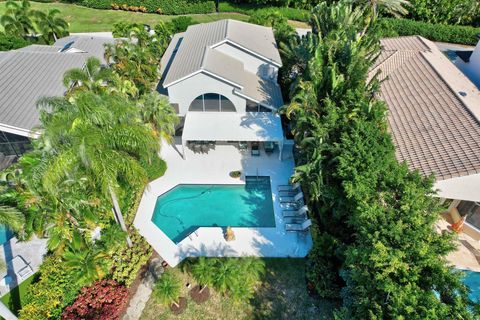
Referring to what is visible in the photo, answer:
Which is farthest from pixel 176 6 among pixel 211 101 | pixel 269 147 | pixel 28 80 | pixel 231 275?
pixel 231 275

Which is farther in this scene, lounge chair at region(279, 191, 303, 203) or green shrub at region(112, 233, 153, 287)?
lounge chair at region(279, 191, 303, 203)

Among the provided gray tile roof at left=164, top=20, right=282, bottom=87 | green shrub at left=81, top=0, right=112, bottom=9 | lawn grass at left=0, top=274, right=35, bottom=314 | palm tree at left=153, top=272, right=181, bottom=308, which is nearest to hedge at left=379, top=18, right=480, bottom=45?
gray tile roof at left=164, top=20, right=282, bottom=87

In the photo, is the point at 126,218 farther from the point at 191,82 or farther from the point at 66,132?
the point at 191,82

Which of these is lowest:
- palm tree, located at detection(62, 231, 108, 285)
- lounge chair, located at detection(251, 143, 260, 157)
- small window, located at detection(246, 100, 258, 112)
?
lounge chair, located at detection(251, 143, 260, 157)

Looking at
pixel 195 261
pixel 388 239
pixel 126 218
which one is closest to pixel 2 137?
pixel 126 218

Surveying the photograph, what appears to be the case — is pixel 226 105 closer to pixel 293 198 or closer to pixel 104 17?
pixel 293 198

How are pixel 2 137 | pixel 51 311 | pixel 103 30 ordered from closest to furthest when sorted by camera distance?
pixel 51 311 < pixel 2 137 < pixel 103 30

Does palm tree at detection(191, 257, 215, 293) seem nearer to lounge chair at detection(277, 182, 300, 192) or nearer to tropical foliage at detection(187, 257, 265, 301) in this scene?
tropical foliage at detection(187, 257, 265, 301)
